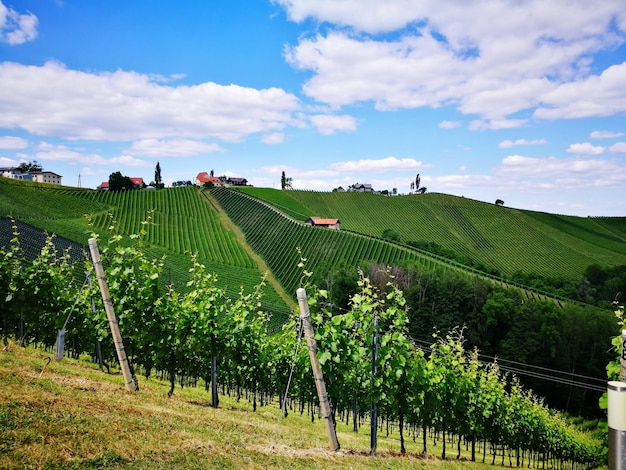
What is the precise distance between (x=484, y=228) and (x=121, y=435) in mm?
111240

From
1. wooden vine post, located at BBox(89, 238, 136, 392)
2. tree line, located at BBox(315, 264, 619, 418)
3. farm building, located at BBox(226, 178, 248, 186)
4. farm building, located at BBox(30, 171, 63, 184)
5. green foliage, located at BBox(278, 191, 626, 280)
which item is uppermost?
farm building, located at BBox(226, 178, 248, 186)

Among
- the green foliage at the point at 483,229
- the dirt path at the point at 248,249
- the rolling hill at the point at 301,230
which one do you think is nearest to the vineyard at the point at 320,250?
the rolling hill at the point at 301,230

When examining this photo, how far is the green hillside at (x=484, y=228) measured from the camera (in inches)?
3678

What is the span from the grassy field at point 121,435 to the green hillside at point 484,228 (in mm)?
85834

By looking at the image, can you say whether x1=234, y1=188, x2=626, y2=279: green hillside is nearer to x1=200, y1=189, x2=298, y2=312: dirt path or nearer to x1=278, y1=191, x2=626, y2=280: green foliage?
x1=278, y1=191, x2=626, y2=280: green foliage

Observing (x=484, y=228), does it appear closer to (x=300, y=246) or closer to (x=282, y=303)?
(x=300, y=246)

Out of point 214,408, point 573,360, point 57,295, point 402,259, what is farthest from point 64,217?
point 573,360

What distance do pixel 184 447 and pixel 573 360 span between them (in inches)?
2334

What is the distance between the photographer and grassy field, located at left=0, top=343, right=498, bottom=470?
561 cm

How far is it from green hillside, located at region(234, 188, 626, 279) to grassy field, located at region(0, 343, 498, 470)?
8583 cm

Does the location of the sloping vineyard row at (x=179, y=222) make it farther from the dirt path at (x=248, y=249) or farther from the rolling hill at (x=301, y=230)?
the dirt path at (x=248, y=249)

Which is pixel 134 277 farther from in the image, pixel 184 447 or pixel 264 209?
pixel 264 209

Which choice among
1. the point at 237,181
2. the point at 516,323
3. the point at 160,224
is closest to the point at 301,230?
the point at 160,224

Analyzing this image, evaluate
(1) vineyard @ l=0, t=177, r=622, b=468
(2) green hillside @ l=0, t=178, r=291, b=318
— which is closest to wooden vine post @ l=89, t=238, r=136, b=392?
(1) vineyard @ l=0, t=177, r=622, b=468
